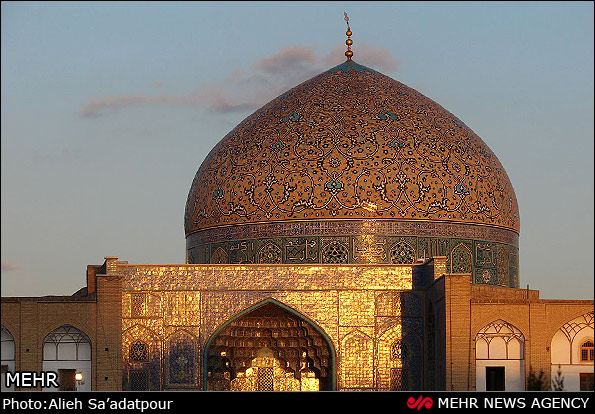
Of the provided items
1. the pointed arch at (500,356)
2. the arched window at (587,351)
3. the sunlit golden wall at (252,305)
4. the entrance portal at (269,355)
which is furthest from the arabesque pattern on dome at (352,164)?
the arched window at (587,351)

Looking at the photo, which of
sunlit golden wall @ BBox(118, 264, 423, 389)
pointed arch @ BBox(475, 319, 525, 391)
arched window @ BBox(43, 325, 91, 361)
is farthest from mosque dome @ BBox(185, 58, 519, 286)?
arched window @ BBox(43, 325, 91, 361)

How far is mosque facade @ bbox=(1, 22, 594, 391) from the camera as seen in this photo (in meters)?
20.2

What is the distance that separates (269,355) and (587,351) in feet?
16.4

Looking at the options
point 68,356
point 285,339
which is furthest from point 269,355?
point 68,356

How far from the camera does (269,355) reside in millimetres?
22531

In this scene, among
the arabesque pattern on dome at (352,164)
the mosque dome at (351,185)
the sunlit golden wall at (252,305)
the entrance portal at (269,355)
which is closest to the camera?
the sunlit golden wall at (252,305)

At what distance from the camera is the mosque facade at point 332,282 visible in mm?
20234

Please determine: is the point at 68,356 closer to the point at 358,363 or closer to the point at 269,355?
the point at 269,355

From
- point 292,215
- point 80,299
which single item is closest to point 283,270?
point 292,215
